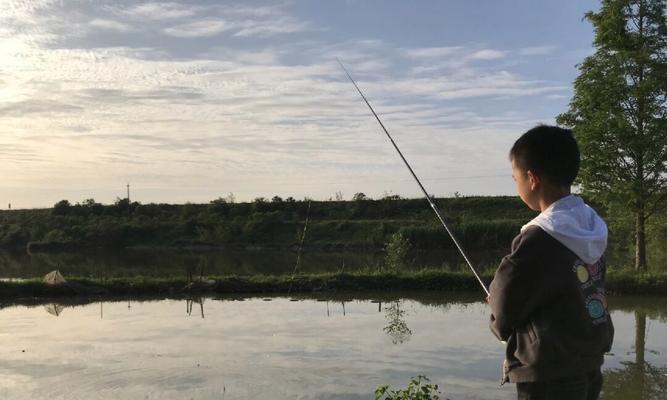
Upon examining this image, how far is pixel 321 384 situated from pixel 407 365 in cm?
160

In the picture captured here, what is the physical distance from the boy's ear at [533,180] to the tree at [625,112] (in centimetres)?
1523

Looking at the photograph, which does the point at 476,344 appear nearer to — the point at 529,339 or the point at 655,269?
the point at 529,339

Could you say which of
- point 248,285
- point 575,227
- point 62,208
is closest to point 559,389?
point 575,227

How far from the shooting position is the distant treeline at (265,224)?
128 ft

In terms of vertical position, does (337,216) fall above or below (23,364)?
above

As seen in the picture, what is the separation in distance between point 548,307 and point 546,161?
50 cm

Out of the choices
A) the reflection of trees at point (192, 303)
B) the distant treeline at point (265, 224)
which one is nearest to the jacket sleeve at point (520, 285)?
the reflection of trees at point (192, 303)

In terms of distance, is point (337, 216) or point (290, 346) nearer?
point (290, 346)

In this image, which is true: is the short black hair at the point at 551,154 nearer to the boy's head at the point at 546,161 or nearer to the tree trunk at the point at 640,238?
the boy's head at the point at 546,161

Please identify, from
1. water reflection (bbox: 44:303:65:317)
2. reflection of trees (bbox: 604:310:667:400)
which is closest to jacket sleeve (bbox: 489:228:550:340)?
reflection of trees (bbox: 604:310:667:400)

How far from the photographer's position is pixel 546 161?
6.77 ft

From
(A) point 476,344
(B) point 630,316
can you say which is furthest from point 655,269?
(A) point 476,344

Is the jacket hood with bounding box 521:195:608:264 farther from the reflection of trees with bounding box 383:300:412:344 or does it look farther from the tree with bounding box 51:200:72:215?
the tree with bounding box 51:200:72:215

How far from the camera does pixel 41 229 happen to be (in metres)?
47.9
